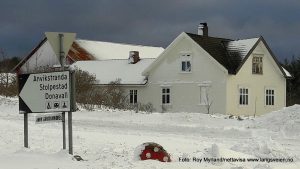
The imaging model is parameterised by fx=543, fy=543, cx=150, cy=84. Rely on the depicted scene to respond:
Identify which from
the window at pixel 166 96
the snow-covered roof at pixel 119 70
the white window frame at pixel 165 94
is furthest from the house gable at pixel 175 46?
the window at pixel 166 96

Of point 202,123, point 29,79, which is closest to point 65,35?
point 29,79

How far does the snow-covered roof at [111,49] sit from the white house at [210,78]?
1312 cm

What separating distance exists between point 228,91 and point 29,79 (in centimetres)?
2731

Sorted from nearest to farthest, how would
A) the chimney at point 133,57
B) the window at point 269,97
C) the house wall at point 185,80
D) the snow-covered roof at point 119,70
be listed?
1. the house wall at point 185,80
2. the window at point 269,97
3. the snow-covered roof at point 119,70
4. the chimney at point 133,57

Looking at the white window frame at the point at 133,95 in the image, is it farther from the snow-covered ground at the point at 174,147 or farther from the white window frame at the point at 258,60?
the snow-covered ground at the point at 174,147

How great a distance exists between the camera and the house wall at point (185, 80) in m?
38.5

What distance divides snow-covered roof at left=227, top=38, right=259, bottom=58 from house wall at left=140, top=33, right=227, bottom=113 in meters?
2.56

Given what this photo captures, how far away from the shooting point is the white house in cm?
3862

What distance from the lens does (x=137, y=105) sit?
40.1 m

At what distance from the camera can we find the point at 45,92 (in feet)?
37.9

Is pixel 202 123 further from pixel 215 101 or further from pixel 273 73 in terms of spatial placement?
pixel 273 73

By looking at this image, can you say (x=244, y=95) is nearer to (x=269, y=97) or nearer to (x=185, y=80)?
(x=269, y=97)

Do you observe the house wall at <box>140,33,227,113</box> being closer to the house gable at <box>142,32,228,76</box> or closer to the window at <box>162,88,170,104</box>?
the house gable at <box>142,32,228,76</box>

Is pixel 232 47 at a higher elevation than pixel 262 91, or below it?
higher
